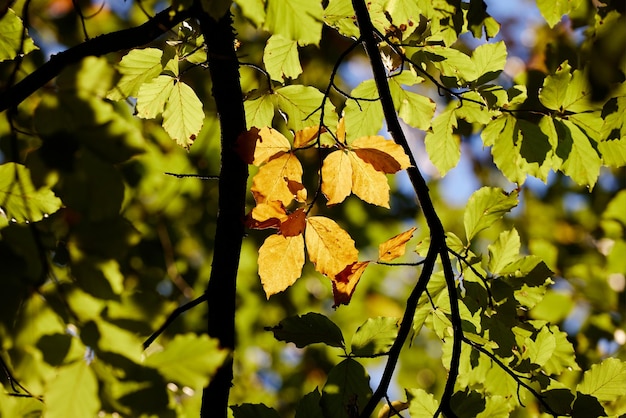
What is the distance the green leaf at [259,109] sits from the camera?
3.58 ft

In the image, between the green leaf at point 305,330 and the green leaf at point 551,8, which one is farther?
the green leaf at point 551,8

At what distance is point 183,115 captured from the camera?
3.57 ft

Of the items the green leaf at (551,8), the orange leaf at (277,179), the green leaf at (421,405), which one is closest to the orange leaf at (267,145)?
the orange leaf at (277,179)

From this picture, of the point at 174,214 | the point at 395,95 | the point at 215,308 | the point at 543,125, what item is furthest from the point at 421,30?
the point at 174,214

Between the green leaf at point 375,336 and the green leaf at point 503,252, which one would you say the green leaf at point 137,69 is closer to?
the green leaf at point 375,336

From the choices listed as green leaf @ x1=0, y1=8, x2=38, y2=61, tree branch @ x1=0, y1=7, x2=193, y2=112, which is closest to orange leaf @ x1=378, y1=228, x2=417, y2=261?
tree branch @ x1=0, y1=7, x2=193, y2=112

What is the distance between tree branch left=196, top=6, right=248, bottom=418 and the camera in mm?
936

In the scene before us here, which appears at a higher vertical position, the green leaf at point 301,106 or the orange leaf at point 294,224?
the green leaf at point 301,106

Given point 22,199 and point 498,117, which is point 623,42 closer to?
point 498,117

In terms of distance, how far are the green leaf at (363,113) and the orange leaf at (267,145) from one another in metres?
0.21

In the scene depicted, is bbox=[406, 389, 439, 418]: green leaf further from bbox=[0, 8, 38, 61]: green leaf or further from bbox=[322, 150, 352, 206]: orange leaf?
bbox=[0, 8, 38, 61]: green leaf

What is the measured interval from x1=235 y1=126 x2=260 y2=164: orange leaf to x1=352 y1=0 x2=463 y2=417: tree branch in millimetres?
231

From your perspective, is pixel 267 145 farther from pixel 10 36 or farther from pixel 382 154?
pixel 10 36

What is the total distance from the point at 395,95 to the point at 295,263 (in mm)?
414
